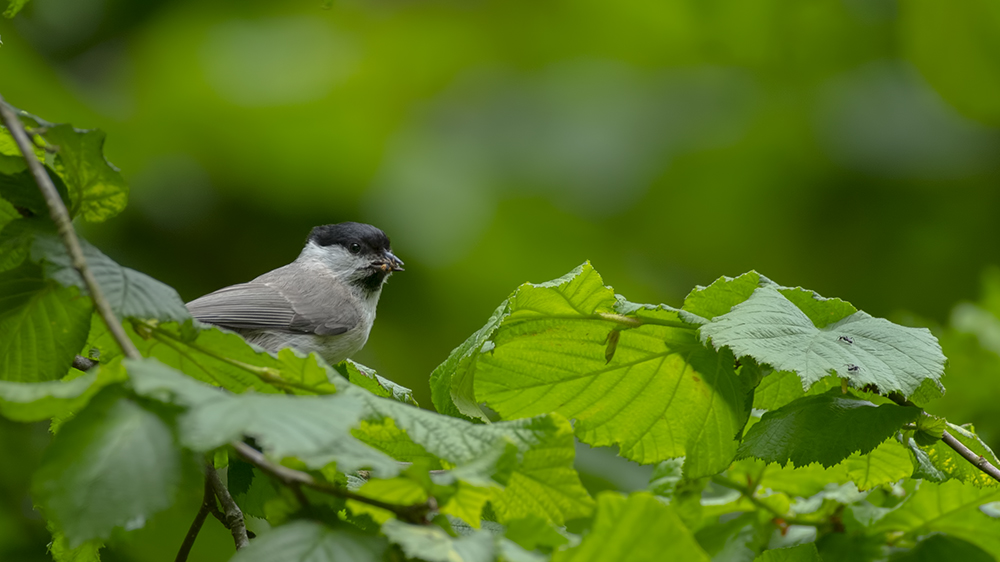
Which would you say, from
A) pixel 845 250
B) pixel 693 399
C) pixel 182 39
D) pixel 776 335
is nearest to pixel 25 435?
pixel 182 39

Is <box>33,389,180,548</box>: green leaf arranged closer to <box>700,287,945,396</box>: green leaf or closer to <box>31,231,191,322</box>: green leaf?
<box>31,231,191,322</box>: green leaf

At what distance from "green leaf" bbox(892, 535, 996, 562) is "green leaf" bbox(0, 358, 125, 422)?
3.32ft

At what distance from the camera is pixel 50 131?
0.75 metres

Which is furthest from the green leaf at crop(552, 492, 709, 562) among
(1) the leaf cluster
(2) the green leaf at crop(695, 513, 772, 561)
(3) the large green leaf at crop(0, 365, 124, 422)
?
(2) the green leaf at crop(695, 513, 772, 561)

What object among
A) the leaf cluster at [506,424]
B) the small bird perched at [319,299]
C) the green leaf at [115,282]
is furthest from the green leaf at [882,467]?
the small bird perched at [319,299]

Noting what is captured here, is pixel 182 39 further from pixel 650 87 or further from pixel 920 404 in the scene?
pixel 920 404

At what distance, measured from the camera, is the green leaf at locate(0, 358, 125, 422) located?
556 mm

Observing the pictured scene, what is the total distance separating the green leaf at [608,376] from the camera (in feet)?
3.46

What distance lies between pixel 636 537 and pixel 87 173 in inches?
22.8

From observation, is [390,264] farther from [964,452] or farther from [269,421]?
[269,421]

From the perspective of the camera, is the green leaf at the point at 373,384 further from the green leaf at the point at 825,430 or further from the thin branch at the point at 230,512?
the green leaf at the point at 825,430

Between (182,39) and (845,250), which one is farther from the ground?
(182,39)

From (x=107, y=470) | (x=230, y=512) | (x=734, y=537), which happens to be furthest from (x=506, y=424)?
(x=734, y=537)

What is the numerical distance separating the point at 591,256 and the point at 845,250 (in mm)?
1403
